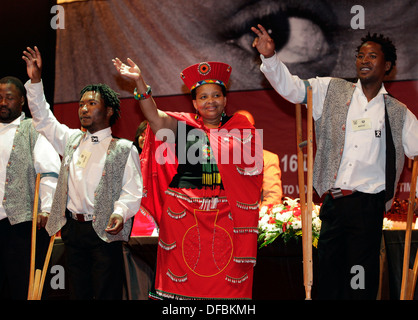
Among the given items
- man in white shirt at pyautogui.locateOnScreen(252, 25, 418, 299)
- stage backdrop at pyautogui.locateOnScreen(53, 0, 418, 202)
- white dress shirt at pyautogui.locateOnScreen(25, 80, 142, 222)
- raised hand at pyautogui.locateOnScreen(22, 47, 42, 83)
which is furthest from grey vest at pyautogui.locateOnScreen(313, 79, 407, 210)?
stage backdrop at pyautogui.locateOnScreen(53, 0, 418, 202)

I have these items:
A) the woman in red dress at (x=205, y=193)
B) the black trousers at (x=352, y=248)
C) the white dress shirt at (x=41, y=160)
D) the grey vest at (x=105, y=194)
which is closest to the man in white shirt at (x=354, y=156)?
the black trousers at (x=352, y=248)

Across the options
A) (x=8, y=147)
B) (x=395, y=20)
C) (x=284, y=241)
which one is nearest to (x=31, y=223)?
(x=8, y=147)

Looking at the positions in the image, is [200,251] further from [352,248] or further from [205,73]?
[205,73]

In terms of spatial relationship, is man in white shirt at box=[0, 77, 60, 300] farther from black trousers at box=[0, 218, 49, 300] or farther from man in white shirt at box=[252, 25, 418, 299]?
man in white shirt at box=[252, 25, 418, 299]

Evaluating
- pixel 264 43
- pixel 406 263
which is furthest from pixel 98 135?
pixel 406 263

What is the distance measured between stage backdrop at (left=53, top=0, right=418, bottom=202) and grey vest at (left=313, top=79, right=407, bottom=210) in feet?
8.23

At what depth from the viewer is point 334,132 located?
11.8ft

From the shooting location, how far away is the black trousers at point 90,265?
3.51 meters

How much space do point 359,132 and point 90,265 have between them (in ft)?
6.40

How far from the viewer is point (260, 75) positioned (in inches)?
251

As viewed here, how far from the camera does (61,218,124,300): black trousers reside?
3512mm
